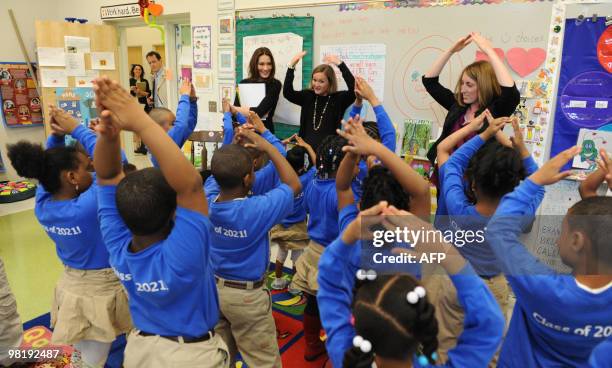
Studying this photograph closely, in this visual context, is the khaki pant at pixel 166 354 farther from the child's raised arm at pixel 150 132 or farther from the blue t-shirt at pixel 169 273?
the child's raised arm at pixel 150 132

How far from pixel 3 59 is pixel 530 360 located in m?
6.26

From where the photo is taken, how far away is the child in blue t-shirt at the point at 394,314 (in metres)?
0.84

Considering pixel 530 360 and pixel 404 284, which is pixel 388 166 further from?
pixel 530 360

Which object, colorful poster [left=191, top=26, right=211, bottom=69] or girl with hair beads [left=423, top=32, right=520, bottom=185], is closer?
girl with hair beads [left=423, top=32, right=520, bottom=185]

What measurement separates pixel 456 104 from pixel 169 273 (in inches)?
71.9

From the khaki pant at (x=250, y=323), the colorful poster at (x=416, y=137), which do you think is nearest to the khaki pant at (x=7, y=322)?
the khaki pant at (x=250, y=323)

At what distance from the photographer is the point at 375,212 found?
959mm

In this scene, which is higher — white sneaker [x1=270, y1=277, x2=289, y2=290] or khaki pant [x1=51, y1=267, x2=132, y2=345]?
khaki pant [x1=51, y1=267, x2=132, y2=345]

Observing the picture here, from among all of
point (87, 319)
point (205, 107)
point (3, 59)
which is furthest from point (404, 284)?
point (3, 59)

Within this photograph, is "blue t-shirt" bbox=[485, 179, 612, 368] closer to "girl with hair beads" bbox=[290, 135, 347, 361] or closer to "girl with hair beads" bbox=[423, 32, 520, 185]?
"girl with hair beads" bbox=[290, 135, 347, 361]

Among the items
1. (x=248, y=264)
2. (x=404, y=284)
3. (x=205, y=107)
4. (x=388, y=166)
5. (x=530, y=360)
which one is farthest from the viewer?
(x=205, y=107)

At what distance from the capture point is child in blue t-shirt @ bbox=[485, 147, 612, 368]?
3.23ft

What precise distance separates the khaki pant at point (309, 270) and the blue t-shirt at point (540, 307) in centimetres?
88

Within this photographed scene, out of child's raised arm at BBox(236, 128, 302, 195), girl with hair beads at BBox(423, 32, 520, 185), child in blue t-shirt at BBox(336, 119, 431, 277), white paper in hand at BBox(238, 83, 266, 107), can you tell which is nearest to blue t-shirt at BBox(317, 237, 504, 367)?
child in blue t-shirt at BBox(336, 119, 431, 277)
